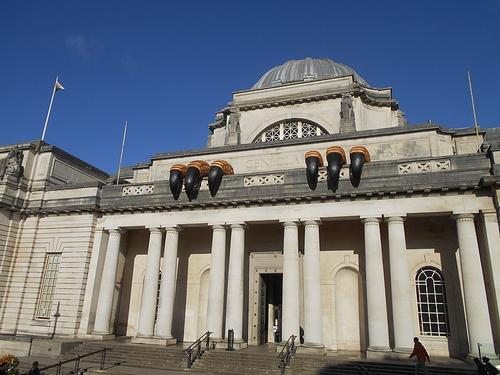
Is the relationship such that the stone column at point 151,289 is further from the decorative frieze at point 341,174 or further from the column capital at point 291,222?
the decorative frieze at point 341,174

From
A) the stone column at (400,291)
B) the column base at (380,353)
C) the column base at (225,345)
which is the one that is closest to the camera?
the column base at (380,353)

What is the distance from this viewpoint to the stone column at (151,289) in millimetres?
17656

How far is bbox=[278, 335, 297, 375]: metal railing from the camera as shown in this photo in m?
13.2

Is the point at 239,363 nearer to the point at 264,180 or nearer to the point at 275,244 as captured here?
the point at 275,244

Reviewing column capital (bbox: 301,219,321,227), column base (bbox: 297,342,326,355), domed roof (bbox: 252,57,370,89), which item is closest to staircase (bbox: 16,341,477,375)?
column base (bbox: 297,342,326,355)

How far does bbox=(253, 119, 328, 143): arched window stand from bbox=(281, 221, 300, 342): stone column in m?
10.00

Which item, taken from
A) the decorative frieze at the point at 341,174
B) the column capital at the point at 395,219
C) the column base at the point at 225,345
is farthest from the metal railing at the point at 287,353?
the decorative frieze at the point at 341,174

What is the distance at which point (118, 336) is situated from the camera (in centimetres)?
1997

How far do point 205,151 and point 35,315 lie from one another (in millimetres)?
12054

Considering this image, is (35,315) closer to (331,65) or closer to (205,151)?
(205,151)

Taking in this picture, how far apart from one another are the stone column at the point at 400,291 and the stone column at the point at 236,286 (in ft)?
20.3

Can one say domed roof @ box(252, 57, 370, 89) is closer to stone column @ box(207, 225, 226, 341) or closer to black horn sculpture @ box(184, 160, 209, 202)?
black horn sculpture @ box(184, 160, 209, 202)

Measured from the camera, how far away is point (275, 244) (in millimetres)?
19172

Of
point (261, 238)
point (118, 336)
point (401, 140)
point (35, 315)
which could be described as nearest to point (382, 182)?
point (401, 140)
